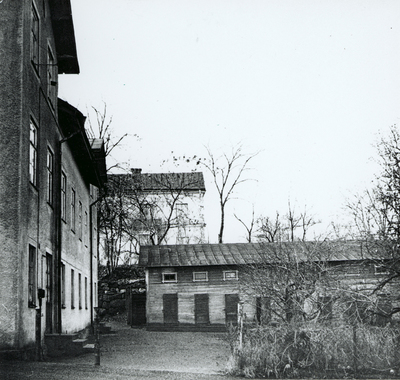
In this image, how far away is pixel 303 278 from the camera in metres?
17.8

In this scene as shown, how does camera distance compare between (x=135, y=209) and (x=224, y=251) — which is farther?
(x=135, y=209)

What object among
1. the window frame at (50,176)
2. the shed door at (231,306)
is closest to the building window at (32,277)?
the window frame at (50,176)

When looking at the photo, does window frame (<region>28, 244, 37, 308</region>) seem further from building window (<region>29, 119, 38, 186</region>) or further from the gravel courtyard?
building window (<region>29, 119, 38, 186</region>)

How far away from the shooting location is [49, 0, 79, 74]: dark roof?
18.4 m

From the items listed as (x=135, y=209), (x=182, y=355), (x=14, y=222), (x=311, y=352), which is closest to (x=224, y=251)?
(x=135, y=209)

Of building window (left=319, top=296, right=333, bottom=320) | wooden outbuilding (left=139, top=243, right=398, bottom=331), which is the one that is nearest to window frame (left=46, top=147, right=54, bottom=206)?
building window (left=319, top=296, right=333, bottom=320)

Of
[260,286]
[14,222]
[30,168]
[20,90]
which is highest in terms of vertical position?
[20,90]

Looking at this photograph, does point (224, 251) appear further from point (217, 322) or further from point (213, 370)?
point (213, 370)

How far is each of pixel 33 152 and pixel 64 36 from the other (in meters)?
5.98

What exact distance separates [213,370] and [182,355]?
15.2 feet

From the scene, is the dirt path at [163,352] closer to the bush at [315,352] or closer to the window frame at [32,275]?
the bush at [315,352]

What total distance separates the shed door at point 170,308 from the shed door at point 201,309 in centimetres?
115

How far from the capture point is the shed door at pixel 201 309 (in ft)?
111

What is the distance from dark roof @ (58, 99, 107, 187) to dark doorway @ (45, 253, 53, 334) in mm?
3913
